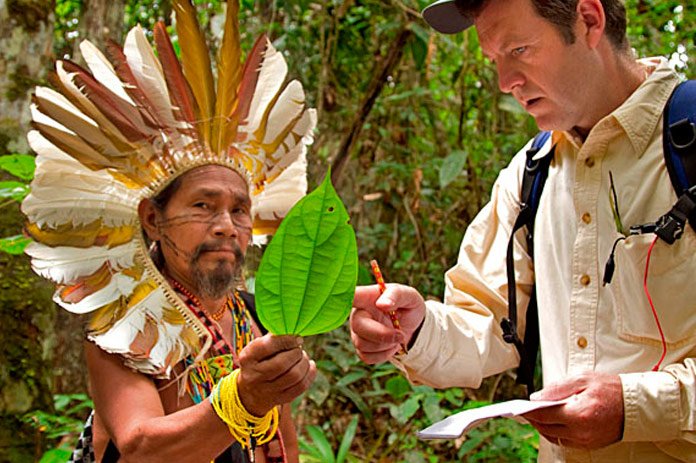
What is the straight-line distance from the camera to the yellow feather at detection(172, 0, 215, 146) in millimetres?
1984

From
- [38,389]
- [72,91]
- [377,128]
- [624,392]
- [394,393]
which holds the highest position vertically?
[72,91]

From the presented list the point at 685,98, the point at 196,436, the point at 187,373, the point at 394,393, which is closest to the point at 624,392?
the point at 685,98

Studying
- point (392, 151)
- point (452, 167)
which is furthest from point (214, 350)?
point (392, 151)

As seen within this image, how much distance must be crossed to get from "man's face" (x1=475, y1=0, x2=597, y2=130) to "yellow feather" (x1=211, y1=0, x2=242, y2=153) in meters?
0.77

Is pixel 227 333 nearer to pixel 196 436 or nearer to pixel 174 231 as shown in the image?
pixel 174 231

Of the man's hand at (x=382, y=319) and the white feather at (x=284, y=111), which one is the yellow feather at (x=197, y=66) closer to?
the white feather at (x=284, y=111)

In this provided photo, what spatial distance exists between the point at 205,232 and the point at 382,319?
1.88ft


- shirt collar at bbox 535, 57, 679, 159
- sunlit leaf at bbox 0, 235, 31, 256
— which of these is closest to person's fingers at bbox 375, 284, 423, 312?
shirt collar at bbox 535, 57, 679, 159

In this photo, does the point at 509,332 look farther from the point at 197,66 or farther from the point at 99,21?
the point at 99,21

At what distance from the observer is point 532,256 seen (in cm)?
190

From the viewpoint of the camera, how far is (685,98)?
160cm

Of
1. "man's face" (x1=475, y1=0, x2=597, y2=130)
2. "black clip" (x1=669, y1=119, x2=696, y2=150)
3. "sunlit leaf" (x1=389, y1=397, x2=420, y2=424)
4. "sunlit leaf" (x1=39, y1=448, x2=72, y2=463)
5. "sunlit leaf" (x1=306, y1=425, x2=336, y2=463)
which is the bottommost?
"sunlit leaf" (x1=306, y1=425, x2=336, y2=463)

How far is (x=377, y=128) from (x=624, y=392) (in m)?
3.21

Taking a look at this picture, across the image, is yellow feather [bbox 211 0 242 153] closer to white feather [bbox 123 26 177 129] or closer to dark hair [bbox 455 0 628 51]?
white feather [bbox 123 26 177 129]
